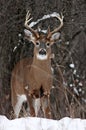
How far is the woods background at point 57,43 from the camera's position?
40.4ft

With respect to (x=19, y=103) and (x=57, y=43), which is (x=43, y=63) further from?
(x=57, y=43)

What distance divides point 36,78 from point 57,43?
2237 millimetres

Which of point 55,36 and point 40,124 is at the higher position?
point 40,124

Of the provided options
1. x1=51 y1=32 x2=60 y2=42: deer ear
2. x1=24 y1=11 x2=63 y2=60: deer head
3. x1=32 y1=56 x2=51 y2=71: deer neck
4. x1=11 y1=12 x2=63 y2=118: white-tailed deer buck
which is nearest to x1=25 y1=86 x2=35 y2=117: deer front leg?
x1=11 y1=12 x2=63 y2=118: white-tailed deer buck

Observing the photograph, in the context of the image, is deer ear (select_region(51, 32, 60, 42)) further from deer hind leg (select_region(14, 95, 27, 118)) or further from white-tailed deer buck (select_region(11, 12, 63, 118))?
deer hind leg (select_region(14, 95, 27, 118))

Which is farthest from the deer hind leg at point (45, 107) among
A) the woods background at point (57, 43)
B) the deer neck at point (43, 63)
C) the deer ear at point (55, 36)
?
the woods background at point (57, 43)

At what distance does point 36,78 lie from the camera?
1069 cm

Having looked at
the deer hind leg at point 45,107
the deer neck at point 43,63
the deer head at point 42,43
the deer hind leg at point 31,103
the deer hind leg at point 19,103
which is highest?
the deer head at point 42,43

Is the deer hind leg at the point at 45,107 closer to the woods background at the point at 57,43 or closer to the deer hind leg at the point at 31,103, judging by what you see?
the deer hind leg at the point at 31,103

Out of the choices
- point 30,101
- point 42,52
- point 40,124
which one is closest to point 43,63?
point 42,52

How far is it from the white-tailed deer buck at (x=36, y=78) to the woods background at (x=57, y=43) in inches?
35.5

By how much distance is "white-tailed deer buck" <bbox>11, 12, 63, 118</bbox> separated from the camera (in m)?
10.2

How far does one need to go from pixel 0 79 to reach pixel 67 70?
5.13ft

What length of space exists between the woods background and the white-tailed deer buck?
902 millimetres
